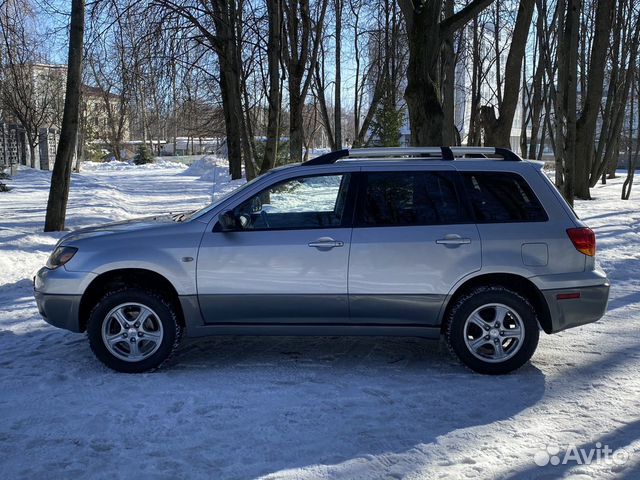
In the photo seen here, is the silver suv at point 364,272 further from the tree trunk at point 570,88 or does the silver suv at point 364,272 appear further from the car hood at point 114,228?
the tree trunk at point 570,88

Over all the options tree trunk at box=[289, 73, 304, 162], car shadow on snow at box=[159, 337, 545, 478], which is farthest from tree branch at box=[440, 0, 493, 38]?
tree trunk at box=[289, 73, 304, 162]

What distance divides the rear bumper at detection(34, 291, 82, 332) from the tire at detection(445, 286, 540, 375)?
3.10 m

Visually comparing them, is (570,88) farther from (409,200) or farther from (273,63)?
(409,200)

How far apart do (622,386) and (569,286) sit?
2.86 ft

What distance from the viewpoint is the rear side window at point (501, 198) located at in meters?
5.03

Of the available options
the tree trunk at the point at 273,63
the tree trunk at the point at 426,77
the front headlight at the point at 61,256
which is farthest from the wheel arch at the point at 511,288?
the tree trunk at the point at 273,63

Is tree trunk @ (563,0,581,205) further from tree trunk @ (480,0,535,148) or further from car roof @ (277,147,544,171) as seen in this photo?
car roof @ (277,147,544,171)

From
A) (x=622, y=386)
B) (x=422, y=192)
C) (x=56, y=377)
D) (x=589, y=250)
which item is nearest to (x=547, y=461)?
(x=622, y=386)

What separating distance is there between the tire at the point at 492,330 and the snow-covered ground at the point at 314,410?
0.50 feet

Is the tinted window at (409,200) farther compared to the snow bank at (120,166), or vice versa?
the snow bank at (120,166)

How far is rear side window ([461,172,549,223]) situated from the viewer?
5027 millimetres

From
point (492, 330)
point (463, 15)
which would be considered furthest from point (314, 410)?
point (463, 15)

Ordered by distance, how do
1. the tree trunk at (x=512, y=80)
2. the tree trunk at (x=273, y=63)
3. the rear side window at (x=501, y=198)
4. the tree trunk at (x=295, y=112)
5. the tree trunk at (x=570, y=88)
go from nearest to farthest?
the rear side window at (x=501, y=198)
the tree trunk at (x=512, y=80)
the tree trunk at (x=570, y=88)
the tree trunk at (x=273, y=63)
the tree trunk at (x=295, y=112)

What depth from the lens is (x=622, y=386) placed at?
4.79 meters
